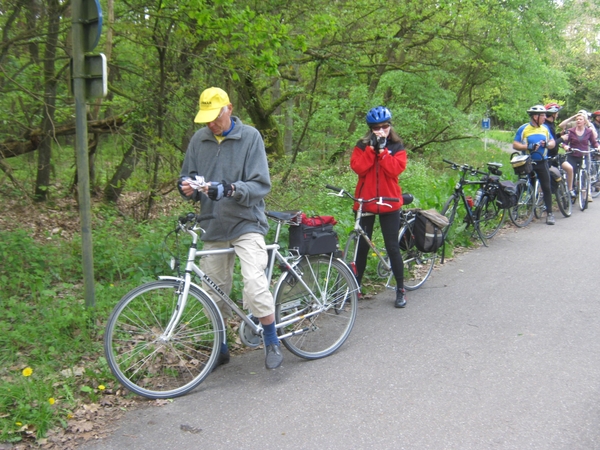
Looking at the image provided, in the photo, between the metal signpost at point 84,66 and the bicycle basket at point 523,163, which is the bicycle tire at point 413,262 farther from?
the bicycle basket at point 523,163

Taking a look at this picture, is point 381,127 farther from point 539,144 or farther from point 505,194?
point 539,144

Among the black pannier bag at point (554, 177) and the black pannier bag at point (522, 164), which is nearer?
the black pannier bag at point (522, 164)

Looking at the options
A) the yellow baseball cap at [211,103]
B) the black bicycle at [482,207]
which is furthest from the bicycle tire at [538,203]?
the yellow baseball cap at [211,103]

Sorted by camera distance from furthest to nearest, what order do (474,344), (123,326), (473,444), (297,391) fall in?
(474,344) → (297,391) → (123,326) → (473,444)

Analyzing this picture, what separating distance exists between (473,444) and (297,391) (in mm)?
1265

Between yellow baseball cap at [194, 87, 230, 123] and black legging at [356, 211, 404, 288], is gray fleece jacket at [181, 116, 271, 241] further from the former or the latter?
black legging at [356, 211, 404, 288]

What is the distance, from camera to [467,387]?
4211 millimetres

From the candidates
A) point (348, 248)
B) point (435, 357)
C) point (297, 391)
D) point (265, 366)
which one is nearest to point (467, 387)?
point (435, 357)

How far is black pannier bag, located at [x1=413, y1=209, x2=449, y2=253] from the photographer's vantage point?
21.4 feet

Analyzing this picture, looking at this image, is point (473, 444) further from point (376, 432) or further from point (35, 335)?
point (35, 335)

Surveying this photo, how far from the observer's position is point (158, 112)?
8914 mm

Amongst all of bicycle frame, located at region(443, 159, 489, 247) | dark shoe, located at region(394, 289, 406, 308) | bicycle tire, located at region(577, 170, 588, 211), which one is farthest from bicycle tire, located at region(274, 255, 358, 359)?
bicycle tire, located at region(577, 170, 588, 211)

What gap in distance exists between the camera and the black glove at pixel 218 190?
3.85 metres

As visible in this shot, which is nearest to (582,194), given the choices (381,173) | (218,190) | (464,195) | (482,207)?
(482,207)
